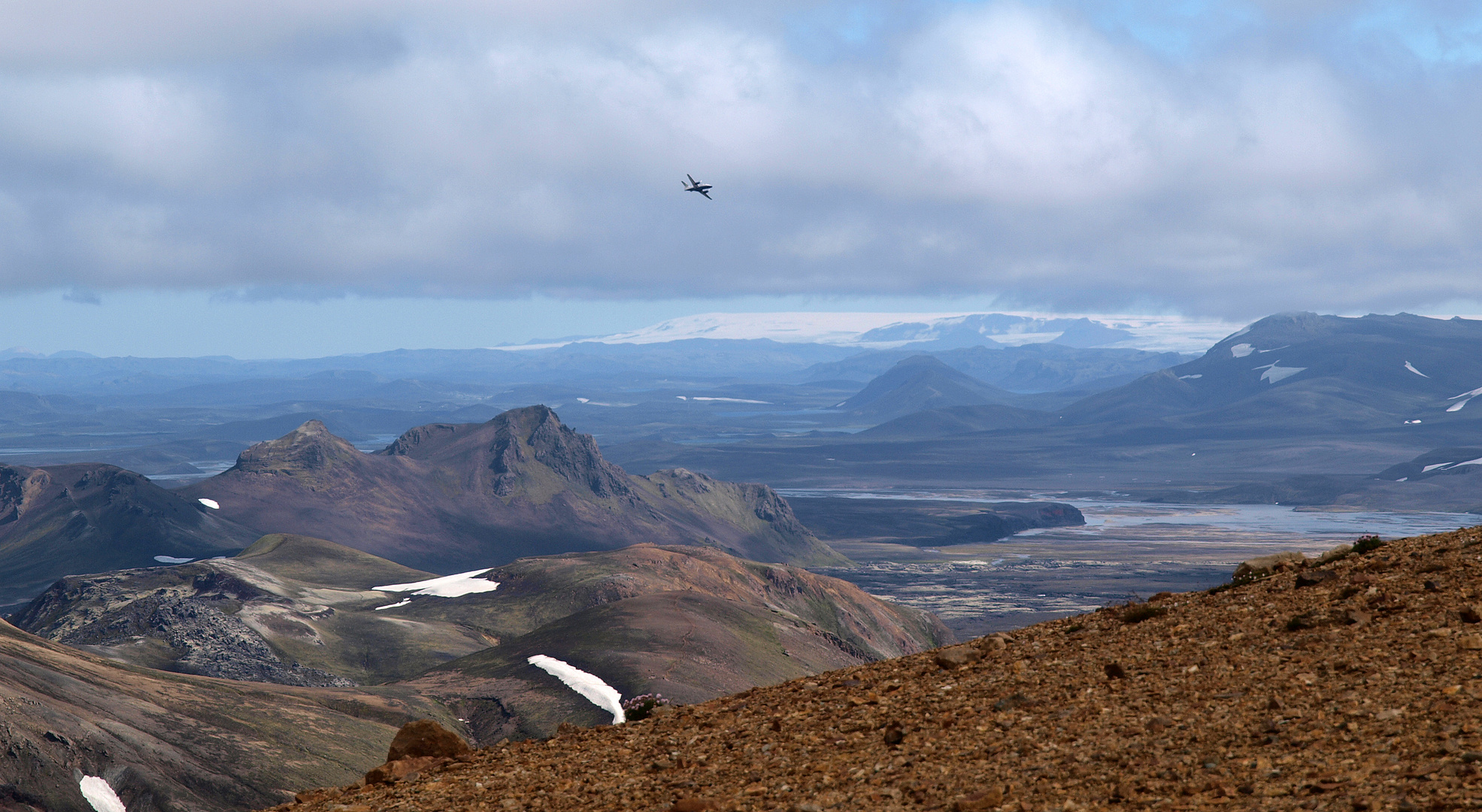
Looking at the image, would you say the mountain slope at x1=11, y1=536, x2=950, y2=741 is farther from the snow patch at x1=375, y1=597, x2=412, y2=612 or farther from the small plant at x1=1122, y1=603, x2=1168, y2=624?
the small plant at x1=1122, y1=603, x2=1168, y2=624

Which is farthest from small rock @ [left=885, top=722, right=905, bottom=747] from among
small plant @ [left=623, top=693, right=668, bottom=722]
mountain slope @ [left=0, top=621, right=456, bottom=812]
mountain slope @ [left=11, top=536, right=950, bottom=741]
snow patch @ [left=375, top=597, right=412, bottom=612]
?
snow patch @ [left=375, top=597, right=412, bottom=612]

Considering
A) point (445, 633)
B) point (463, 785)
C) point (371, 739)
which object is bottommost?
point (445, 633)

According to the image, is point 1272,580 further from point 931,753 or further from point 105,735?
point 105,735

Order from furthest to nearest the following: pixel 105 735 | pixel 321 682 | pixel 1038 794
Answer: pixel 321 682 < pixel 105 735 < pixel 1038 794

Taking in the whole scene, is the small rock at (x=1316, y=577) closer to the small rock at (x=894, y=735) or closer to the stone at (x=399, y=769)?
the small rock at (x=894, y=735)

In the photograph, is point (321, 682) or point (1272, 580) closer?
point (1272, 580)

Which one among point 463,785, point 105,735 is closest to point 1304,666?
point 463,785
